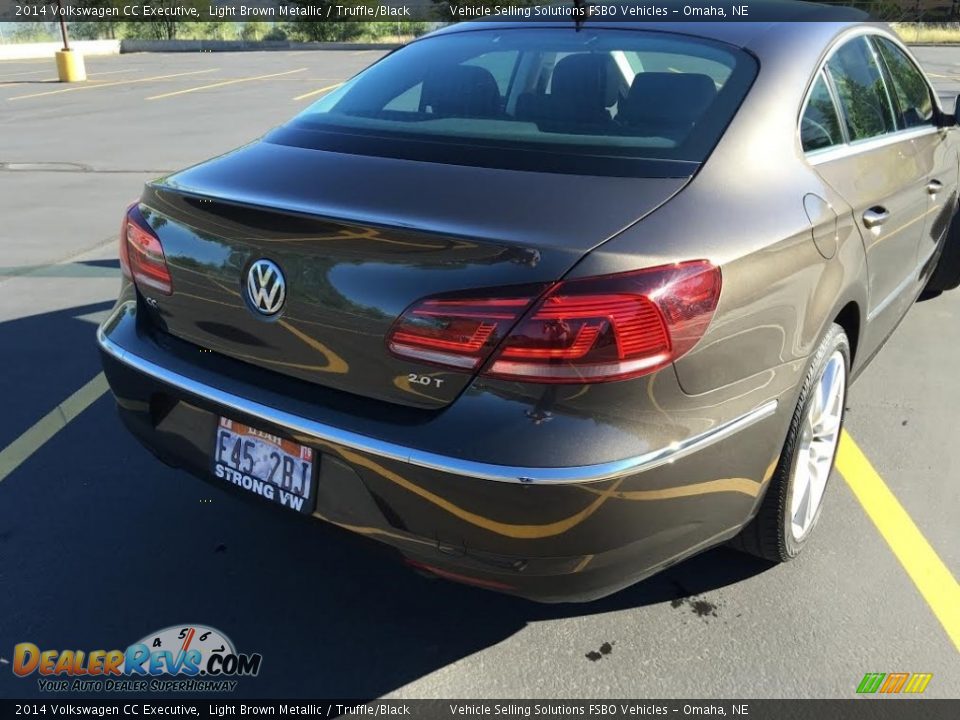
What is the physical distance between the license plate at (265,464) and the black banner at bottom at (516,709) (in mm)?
541

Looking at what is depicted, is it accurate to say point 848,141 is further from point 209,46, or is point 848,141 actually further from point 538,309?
point 209,46

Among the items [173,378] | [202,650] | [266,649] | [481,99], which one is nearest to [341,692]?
[266,649]

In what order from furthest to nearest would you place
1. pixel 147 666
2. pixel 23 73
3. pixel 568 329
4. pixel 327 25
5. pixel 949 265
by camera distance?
pixel 327 25
pixel 23 73
pixel 949 265
pixel 147 666
pixel 568 329

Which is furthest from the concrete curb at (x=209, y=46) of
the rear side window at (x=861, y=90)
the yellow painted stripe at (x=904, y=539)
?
the yellow painted stripe at (x=904, y=539)

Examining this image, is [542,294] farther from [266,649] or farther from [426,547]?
[266,649]

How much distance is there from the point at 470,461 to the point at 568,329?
0.35 metres

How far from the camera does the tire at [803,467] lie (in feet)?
7.90

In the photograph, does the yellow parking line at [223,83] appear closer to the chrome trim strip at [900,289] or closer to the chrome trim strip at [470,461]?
the chrome trim strip at [900,289]

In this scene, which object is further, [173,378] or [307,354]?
[173,378]

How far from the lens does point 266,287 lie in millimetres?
2111

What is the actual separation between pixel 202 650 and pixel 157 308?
0.98 m

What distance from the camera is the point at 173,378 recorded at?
230cm

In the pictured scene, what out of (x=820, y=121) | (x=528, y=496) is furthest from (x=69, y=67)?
(x=528, y=496)

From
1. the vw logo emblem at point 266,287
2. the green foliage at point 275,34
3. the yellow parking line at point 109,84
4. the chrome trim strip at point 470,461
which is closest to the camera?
the chrome trim strip at point 470,461
